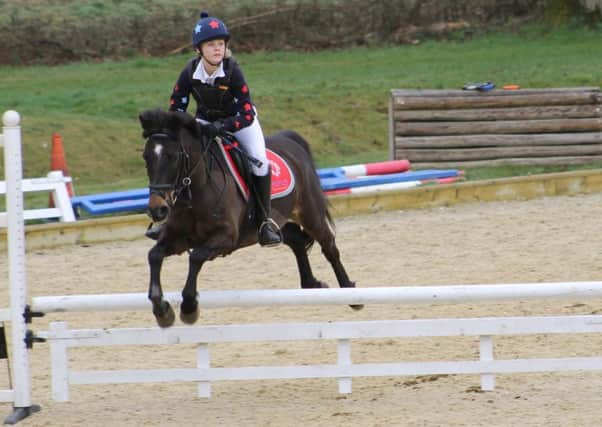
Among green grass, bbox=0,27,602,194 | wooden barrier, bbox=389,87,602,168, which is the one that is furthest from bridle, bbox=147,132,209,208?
wooden barrier, bbox=389,87,602,168

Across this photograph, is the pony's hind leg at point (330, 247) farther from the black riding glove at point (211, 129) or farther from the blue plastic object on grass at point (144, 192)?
the blue plastic object on grass at point (144, 192)

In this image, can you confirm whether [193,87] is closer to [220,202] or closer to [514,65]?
[220,202]

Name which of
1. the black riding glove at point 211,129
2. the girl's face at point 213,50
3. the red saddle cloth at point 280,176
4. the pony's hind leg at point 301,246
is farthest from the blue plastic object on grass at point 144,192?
the girl's face at point 213,50

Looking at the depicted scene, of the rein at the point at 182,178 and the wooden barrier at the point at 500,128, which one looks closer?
the rein at the point at 182,178

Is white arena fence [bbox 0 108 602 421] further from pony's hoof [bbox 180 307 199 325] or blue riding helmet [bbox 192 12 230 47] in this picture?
blue riding helmet [bbox 192 12 230 47]

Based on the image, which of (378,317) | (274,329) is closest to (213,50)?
(274,329)

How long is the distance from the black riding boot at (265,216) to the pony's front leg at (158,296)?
28.8 inches

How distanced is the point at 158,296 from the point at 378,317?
2590mm

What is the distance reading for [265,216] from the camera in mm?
7289

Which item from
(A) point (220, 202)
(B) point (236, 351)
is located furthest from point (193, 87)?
(B) point (236, 351)

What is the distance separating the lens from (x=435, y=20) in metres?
24.2

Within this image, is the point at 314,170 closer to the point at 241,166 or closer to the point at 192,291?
the point at 241,166

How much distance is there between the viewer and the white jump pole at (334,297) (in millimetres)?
6477

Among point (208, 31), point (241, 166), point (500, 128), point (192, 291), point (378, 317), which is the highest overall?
point (208, 31)
